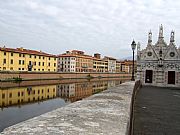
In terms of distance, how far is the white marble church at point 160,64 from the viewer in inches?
1187

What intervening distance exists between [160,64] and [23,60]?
45307 millimetres

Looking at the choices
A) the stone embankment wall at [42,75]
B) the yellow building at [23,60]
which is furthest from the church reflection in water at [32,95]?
the yellow building at [23,60]

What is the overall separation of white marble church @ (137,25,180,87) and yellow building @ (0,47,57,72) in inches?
1534

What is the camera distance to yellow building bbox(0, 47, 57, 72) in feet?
197

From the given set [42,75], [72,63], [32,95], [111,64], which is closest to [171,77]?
[32,95]

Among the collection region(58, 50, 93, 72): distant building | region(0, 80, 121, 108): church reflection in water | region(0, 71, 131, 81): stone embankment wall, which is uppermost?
region(58, 50, 93, 72): distant building

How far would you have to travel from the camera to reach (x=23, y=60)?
2611 inches

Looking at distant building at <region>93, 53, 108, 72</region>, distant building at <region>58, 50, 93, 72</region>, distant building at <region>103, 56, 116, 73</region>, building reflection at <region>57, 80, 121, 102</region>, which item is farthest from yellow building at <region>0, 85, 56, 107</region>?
distant building at <region>103, 56, 116, 73</region>

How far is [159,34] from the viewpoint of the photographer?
31.0 m

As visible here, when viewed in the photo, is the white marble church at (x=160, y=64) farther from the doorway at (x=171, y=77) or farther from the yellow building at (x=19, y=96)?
the yellow building at (x=19, y=96)

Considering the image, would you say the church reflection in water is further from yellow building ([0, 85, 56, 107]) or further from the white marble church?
the white marble church

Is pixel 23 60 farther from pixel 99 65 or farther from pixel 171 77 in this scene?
pixel 99 65

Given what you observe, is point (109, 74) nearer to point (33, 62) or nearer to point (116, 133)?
point (33, 62)

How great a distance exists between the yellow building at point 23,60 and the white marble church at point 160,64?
3896 centimetres
